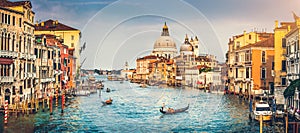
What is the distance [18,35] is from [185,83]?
1442 inches

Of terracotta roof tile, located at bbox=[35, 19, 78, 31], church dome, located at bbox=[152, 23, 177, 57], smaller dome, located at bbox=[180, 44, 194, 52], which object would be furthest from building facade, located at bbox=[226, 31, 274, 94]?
smaller dome, located at bbox=[180, 44, 194, 52]

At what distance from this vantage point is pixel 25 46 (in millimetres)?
19828

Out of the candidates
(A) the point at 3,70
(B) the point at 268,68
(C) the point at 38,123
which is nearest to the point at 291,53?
(B) the point at 268,68

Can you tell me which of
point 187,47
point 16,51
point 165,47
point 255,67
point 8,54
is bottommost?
point 255,67

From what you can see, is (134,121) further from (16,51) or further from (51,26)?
(51,26)

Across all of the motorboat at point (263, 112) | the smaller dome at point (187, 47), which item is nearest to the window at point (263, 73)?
the motorboat at point (263, 112)

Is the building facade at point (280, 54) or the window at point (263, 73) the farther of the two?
the window at point (263, 73)

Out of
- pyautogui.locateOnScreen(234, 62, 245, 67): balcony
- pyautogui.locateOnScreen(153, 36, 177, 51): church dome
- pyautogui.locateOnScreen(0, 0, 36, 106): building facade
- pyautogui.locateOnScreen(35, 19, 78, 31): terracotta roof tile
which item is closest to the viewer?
pyautogui.locateOnScreen(0, 0, 36, 106): building facade

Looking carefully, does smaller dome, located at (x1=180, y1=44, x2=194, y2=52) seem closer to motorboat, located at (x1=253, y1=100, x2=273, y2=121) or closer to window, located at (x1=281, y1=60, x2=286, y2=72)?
window, located at (x1=281, y1=60, x2=286, y2=72)

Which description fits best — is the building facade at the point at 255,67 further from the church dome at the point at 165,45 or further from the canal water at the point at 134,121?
the church dome at the point at 165,45

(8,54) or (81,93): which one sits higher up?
(8,54)

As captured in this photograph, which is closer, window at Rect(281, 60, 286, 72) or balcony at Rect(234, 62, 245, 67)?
window at Rect(281, 60, 286, 72)

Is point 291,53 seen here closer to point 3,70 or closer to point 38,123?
point 38,123

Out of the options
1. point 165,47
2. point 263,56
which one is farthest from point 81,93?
point 165,47
